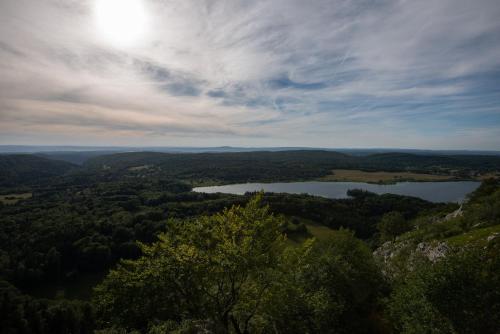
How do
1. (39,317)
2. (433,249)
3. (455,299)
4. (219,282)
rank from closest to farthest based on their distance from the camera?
(455,299) < (219,282) < (433,249) < (39,317)

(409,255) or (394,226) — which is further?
(394,226)

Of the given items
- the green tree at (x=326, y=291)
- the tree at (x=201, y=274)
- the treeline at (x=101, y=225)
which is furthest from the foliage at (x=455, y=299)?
the treeline at (x=101, y=225)

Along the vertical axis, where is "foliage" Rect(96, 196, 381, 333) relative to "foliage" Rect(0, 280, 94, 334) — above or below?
above

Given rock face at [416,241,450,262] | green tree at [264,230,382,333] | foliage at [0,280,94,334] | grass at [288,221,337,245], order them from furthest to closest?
grass at [288,221,337,245] → foliage at [0,280,94,334] → rock face at [416,241,450,262] → green tree at [264,230,382,333]

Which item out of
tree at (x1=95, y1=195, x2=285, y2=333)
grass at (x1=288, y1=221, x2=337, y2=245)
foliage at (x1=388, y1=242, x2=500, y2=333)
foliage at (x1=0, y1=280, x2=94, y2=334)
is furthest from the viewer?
grass at (x1=288, y1=221, x2=337, y2=245)

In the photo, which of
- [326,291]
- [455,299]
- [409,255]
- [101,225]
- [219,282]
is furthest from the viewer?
[101,225]

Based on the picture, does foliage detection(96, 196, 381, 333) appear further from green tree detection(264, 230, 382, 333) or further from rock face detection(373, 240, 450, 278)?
rock face detection(373, 240, 450, 278)

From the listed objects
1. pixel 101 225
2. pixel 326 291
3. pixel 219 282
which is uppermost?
pixel 219 282

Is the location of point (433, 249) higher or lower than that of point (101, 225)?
higher

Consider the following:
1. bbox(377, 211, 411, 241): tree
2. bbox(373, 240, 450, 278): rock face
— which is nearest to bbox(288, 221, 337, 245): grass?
bbox(377, 211, 411, 241): tree

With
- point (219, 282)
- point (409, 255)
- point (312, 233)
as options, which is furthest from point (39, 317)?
point (312, 233)

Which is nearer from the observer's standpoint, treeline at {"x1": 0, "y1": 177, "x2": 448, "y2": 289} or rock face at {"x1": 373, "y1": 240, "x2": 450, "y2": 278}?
rock face at {"x1": 373, "y1": 240, "x2": 450, "y2": 278}

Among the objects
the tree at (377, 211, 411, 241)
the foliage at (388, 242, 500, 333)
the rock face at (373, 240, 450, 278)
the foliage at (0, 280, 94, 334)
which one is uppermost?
the foliage at (388, 242, 500, 333)

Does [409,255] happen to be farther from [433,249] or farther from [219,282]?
[219,282]
